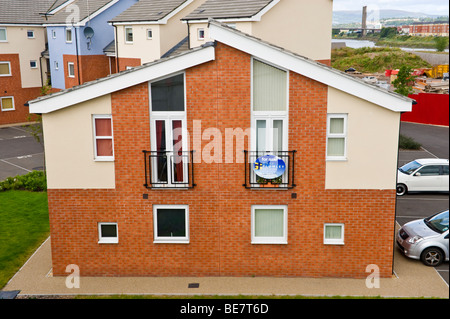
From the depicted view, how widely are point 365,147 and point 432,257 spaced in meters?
3.98

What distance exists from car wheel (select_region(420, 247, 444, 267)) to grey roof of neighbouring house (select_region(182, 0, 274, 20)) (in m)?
12.6

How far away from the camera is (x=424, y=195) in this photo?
1944 centimetres

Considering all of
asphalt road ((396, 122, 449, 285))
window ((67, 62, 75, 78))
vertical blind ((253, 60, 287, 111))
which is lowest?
asphalt road ((396, 122, 449, 285))

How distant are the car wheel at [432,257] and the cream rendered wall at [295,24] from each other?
37.8 feet

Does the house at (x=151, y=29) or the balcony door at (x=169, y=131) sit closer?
the balcony door at (x=169, y=131)

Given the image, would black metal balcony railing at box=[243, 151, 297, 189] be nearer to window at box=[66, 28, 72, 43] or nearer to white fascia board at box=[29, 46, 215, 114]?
white fascia board at box=[29, 46, 215, 114]

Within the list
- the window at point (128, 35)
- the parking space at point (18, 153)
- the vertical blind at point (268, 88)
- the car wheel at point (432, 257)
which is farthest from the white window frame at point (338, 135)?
the window at point (128, 35)

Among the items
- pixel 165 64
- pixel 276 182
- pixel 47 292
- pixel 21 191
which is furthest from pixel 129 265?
pixel 21 191

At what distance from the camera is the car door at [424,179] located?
765 inches

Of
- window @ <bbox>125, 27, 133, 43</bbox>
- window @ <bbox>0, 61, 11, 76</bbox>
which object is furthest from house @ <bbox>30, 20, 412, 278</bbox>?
window @ <bbox>0, 61, 11, 76</bbox>

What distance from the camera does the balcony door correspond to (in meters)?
11.5

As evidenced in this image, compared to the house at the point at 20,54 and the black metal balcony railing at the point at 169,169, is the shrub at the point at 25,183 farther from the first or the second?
the house at the point at 20,54

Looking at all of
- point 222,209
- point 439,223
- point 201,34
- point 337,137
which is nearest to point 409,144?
point 201,34

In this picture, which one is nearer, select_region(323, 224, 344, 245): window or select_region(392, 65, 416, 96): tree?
select_region(323, 224, 344, 245): window
